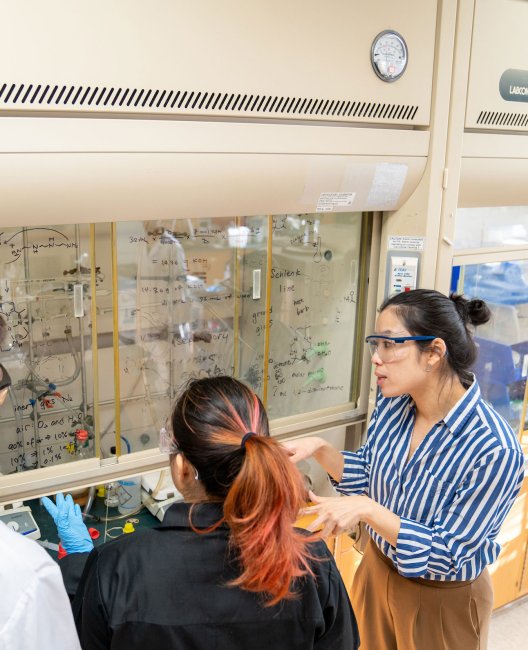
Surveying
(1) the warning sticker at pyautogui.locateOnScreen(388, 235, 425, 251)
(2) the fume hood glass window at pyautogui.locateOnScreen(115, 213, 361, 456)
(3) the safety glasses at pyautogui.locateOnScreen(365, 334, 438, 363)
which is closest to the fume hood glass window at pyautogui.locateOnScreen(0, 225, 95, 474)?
(2) the fume hood glass window at pyautogui.locateOnScreen(115, 213, 361, 456)

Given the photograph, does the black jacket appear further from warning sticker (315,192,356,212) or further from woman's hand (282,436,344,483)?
warning sticker (315,192,356,212)

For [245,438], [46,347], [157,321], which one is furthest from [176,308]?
A: [245,438]

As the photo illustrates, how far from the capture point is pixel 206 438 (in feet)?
3.84

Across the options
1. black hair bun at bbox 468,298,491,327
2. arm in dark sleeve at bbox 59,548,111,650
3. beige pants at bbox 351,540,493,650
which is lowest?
beige pants at bbox 351,540,493,650

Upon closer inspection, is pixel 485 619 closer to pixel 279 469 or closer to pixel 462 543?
pixel 462 543

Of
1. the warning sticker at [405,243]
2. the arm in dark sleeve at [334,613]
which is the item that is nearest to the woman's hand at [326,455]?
the arm in dark sleeve at [334,613]

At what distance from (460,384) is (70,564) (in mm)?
1085

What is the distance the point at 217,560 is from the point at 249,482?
17cm

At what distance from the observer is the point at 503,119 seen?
2.16 meters

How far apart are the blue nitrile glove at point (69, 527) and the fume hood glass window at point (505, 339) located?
1791mm

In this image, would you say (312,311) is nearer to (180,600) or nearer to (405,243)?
(405,243)

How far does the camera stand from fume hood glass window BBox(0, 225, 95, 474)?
6.51 ft

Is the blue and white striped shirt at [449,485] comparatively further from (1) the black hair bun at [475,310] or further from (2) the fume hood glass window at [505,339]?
(2) the fume hood glass window at [505,339]

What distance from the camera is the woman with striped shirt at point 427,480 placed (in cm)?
161
